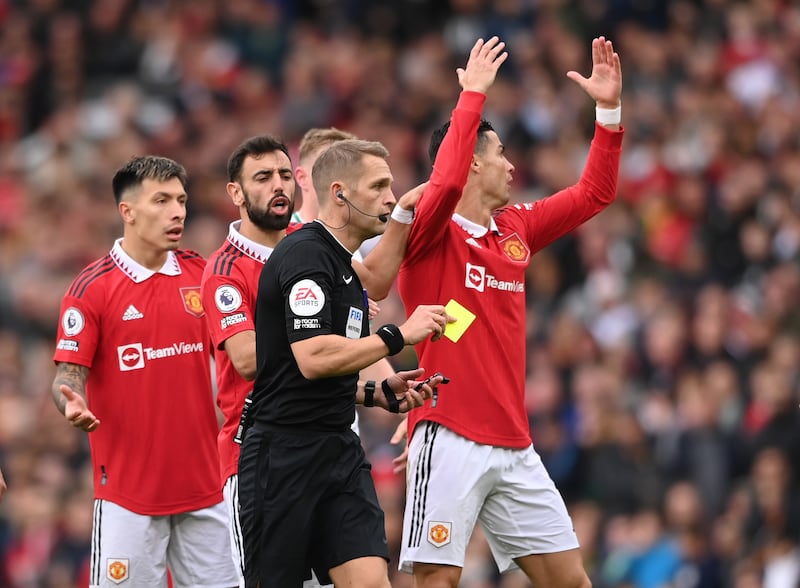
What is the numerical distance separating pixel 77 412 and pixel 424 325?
1.92m

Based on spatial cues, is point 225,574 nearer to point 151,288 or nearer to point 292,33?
point 151,288

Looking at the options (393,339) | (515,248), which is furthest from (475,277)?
(393,339)

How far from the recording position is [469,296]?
320 inches

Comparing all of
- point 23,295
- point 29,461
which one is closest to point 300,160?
point 29,461

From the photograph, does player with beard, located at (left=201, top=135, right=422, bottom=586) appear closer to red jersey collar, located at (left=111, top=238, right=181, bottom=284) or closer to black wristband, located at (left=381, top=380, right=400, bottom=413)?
red jersey collar, located at (left=111, top=238, right=181, bottom=284)

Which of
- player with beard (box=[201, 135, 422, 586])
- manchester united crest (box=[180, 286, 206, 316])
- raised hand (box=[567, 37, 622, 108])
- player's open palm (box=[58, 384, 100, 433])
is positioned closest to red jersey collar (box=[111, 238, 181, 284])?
manchester united crest (box=[180, 286, 206, 316])

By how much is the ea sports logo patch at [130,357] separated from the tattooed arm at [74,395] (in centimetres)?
19

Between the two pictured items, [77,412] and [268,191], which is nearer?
[77,412]

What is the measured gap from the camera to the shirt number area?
23.7 ft

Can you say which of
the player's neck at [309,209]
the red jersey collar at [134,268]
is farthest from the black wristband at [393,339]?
the red jersey collar at [134,268]

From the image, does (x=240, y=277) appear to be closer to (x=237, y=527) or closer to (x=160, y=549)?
(x=237, y=527)

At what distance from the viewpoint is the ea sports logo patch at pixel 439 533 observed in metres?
7.92

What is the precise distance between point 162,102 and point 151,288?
1045 centimetres

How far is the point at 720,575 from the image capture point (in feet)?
39.9
